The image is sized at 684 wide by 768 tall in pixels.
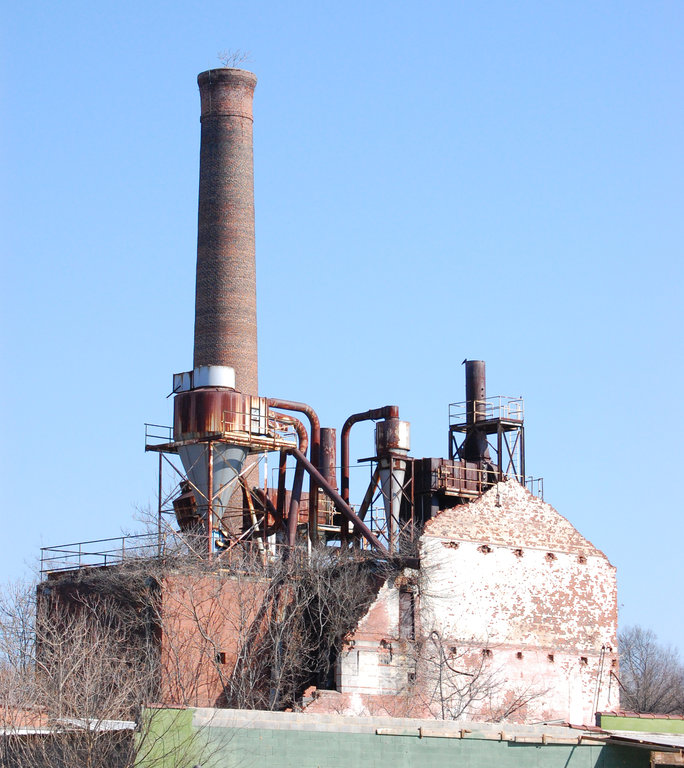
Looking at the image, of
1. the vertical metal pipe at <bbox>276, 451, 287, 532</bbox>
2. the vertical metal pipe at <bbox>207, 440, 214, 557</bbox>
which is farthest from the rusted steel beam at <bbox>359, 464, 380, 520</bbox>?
the vertical metal pipe at <bbox>207, 440, 214, 557</bbox>

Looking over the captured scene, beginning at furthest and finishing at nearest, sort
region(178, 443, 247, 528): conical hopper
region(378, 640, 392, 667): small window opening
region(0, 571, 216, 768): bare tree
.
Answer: region(178, 443, 247, 528): conical hopper, region(378, 640, 392, 667): small window opening, region(0, 571, 216, 768): bare tree

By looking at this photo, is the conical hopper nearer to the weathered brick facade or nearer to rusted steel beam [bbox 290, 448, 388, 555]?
rusted steel beam [bbox 290, 448, 388, 555]

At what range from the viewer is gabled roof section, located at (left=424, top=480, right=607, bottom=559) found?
3559 cm

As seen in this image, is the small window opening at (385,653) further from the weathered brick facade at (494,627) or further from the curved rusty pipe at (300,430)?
the curved rusty pipe at (300,430)

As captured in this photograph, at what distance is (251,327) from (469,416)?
855 centimetres

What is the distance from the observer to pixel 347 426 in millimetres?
39625

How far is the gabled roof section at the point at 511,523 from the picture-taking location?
117ft

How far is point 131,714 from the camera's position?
87.5 feet

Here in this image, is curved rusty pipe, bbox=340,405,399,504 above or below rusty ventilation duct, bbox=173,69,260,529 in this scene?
below

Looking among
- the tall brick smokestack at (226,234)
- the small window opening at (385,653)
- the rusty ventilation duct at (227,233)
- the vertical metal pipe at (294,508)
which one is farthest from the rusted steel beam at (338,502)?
the tall brick smokestack at (226,234)

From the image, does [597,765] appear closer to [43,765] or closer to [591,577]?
[43,765]

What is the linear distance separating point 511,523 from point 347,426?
5489 mm

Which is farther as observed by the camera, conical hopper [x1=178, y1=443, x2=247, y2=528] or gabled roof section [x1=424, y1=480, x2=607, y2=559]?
conical hopper [x1=178, y1=443, x2=247, y2=528]

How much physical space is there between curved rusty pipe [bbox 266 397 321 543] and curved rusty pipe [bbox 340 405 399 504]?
0.75 metres
